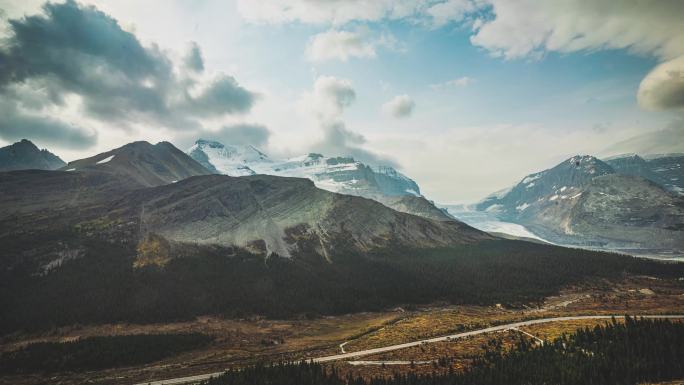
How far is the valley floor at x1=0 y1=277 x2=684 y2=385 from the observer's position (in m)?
78.2

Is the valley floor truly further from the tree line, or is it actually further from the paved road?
the tree line

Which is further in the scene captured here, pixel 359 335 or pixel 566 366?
pixel 359 335

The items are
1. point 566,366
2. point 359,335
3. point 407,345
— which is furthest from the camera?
point 359,335

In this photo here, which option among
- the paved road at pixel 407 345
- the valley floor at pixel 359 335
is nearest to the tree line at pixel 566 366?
the valley floor at pixel 359 335

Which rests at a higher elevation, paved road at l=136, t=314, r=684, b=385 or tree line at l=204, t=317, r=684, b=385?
tree line at l=204, t=317, r=684, b=385

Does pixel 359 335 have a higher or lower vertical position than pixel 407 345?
lower

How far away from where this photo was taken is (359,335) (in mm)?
109438

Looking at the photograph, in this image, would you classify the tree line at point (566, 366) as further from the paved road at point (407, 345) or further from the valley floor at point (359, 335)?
the paved road at point (407, 345)

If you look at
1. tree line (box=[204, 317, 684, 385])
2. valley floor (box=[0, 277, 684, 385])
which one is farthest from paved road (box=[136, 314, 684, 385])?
tree line (box=[204, 317, 684, 385])

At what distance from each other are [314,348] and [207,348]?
31775 mm

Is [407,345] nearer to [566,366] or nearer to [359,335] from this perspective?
[359,335]

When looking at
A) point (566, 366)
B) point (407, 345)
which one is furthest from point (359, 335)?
point (566, 366)

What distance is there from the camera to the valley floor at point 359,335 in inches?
3078

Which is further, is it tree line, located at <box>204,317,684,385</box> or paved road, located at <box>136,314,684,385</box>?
paved road, located at <box>136,314,684,385</box>
